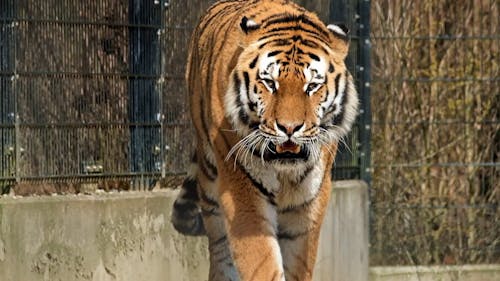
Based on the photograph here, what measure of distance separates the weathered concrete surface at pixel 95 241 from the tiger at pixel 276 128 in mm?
1030

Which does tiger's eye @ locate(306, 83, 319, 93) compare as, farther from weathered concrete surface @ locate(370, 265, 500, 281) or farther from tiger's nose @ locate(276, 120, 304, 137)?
weathered concrete surface @ locate(370, 265, 500, 281)

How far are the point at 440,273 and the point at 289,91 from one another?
3.54 metres

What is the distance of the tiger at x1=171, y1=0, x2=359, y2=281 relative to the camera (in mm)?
7070

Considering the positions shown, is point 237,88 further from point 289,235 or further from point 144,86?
point 144,86

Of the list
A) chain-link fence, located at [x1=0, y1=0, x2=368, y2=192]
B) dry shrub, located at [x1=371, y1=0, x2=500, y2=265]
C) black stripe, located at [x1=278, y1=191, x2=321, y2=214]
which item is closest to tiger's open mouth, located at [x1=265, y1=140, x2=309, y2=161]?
black stripe, located at [x1=278, y1=191, x2=321, y2=214]

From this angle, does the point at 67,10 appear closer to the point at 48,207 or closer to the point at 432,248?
the point at 48,207

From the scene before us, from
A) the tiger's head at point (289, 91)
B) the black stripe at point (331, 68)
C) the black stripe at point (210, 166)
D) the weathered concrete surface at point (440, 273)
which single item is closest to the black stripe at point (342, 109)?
the tiger's head at point (289, 91)

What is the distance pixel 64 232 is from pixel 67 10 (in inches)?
56.0

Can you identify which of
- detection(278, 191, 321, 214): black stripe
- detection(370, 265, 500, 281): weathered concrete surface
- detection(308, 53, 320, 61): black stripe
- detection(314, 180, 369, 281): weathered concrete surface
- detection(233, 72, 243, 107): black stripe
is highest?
detection(308, 53, 320, 61): black stripe

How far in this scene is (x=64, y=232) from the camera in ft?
27.1

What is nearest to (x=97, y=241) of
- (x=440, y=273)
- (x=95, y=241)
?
(x=95, y=241)

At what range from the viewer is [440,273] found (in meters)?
10.1

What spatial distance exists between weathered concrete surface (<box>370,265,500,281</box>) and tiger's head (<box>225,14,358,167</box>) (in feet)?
9.18

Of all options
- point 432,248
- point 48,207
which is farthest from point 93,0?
point 432,248
